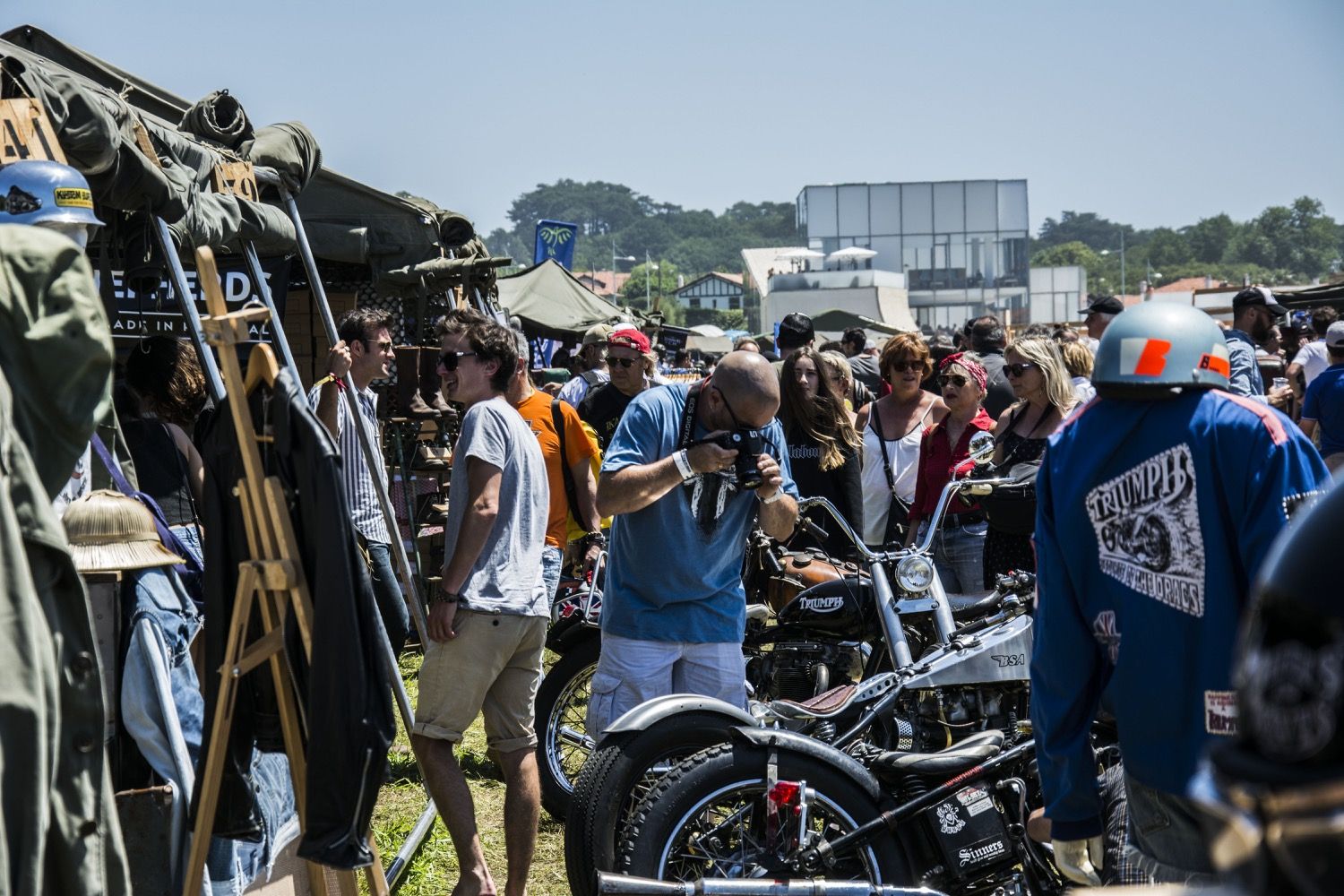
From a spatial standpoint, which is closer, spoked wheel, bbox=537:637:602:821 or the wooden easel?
the wooden easel

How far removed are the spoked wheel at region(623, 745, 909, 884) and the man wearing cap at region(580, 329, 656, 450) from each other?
4447 mm

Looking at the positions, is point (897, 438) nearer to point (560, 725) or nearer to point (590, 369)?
point (560, 725)

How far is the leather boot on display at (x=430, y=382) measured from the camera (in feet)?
28.9

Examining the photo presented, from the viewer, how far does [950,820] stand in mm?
3723

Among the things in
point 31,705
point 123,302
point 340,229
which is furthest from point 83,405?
point 340,229

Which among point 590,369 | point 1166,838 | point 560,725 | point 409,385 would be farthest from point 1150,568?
point 590,369

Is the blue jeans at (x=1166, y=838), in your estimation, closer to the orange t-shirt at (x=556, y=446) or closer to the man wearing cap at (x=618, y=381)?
the orange t-shirt at (x=556, y=446)

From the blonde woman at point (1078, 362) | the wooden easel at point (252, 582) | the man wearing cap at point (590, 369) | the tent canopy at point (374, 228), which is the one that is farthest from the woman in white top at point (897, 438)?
the wooden easel at point (252, 582)

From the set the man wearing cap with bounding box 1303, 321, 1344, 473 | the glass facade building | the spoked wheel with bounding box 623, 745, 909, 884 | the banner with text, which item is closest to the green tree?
the glass facade building

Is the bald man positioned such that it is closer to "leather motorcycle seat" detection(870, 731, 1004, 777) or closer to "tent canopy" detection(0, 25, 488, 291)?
"leather motorcycle seat" detection(870, 731, 1004, 777)

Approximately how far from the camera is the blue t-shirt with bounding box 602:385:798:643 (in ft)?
15.0

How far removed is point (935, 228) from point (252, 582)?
8549 cm

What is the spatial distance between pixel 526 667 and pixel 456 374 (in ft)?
3.58

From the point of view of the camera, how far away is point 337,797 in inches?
109
